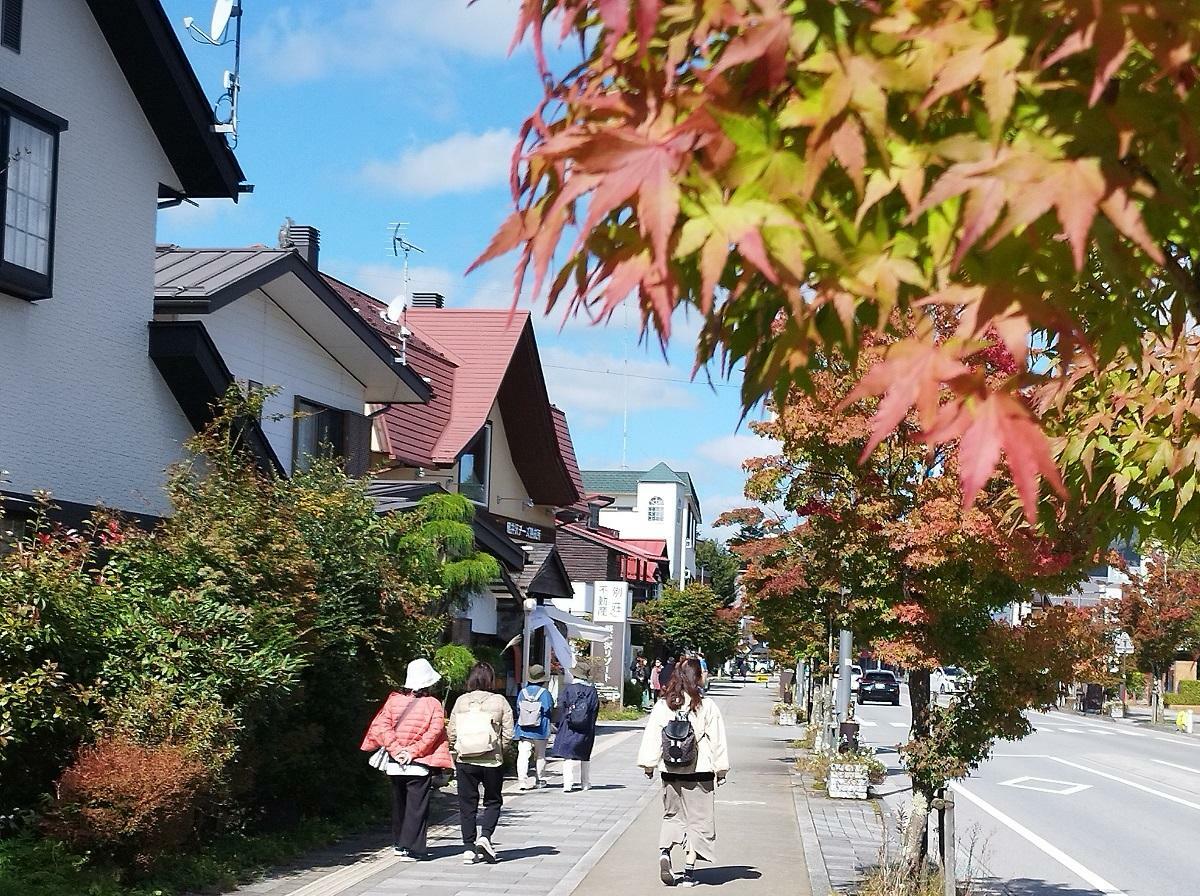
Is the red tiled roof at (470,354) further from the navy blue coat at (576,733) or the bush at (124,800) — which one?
the bush at (124,800)

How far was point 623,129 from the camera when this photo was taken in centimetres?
250

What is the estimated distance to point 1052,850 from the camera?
1616cm

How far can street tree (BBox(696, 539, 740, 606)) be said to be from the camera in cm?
10806

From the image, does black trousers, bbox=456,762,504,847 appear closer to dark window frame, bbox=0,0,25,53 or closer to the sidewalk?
the sidewalk

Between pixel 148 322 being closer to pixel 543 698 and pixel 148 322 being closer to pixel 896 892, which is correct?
pixel 543 698

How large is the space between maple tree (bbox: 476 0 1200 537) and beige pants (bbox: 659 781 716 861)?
383 inches

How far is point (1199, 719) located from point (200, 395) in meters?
48.7

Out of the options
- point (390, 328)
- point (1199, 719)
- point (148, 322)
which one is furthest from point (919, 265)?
point (1199, 719)

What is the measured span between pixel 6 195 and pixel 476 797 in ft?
24.0

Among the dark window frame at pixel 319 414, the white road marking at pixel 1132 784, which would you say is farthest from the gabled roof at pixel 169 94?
the white road marking at pixel 1132 784

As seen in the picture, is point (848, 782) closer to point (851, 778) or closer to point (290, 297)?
point (851, 778)

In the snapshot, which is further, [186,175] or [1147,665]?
[1147,665]

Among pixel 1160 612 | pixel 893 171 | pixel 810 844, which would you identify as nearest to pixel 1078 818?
pixel 810 844

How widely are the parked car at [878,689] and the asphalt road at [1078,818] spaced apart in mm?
26460
